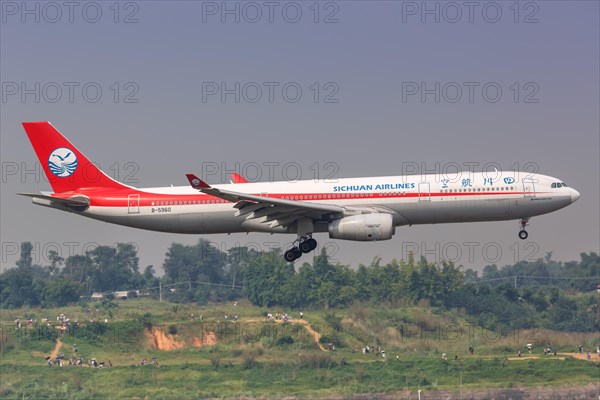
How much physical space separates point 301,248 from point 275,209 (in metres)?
3.83

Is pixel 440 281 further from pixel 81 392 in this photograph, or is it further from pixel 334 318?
pixel 81 392

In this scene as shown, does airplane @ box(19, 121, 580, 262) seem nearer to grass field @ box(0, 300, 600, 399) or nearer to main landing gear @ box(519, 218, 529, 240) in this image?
main landing gear @ box(519, 218, 529, 240)

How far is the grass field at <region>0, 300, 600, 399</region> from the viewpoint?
8419 centimetres

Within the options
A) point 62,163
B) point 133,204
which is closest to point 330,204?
point 133,204

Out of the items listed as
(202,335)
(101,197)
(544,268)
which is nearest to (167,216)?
(101,197)

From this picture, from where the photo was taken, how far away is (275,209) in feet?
193

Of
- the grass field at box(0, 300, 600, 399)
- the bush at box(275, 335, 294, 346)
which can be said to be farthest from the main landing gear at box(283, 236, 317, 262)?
the bush at box(275, 335, 294, 346)

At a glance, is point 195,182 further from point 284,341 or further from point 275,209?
point 284,341

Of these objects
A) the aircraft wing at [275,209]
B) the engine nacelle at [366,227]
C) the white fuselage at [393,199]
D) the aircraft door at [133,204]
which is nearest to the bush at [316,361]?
the white fuselage at [393,199]

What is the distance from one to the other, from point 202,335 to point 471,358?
25911 mm

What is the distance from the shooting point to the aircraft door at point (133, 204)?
62750mm

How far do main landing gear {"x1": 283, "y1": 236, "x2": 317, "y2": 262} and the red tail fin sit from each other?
11789mm

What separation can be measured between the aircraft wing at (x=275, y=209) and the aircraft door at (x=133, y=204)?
22.2 feet

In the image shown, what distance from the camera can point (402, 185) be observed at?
194ft
